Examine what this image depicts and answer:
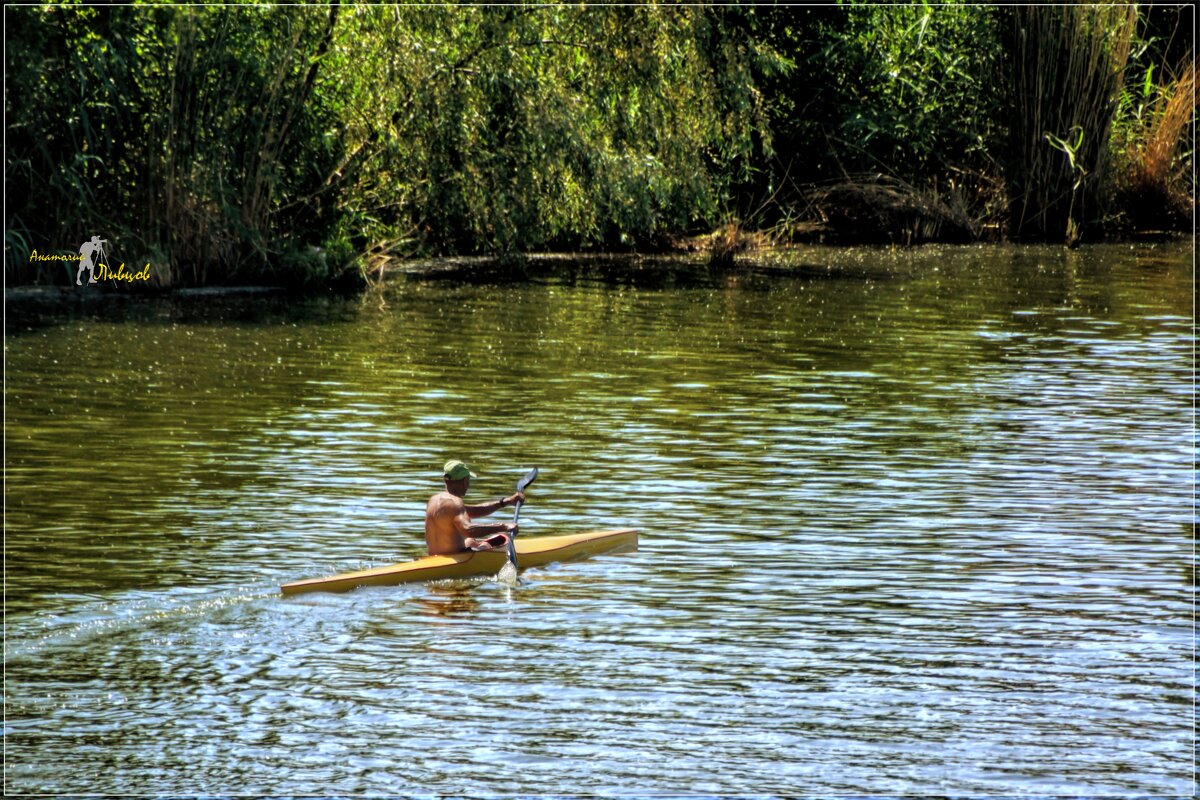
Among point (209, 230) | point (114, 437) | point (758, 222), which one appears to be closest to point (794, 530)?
point (114, 437)

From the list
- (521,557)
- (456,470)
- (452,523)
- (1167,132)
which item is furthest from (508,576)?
(1167,132)

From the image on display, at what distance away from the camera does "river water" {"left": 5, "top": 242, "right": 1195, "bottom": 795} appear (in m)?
6.78

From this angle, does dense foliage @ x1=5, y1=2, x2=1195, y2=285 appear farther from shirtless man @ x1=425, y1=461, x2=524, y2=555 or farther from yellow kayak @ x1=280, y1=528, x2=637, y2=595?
yellow kayak @ x1=280, y1=528, x2=637, y2=595

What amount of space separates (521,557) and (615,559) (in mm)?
516

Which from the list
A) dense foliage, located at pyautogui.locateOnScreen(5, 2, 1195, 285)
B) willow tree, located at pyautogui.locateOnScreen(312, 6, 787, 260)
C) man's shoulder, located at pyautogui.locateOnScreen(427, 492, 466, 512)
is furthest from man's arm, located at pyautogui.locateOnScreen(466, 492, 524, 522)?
willow tree, located at pyautogui.locateOnScreen(312, 6, 787, 260)

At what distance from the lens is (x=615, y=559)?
9.66m

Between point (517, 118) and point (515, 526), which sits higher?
point (517, 118)

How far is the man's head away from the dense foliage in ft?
36.8

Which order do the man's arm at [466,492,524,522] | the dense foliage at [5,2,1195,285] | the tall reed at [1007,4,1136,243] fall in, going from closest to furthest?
the man's arm at [466,492,524,522]
the dense foliage at [5,2,1195,285]
the tall reed at [1007,4,1136,243]

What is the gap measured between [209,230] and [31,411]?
7.14 m

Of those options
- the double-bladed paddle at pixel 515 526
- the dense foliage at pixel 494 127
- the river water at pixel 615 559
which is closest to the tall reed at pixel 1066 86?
the dense foliage at pixel 494 127

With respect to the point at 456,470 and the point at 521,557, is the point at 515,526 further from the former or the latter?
the point at 456,470

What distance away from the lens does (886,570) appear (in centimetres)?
930

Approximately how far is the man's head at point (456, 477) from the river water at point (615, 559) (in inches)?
20.0
